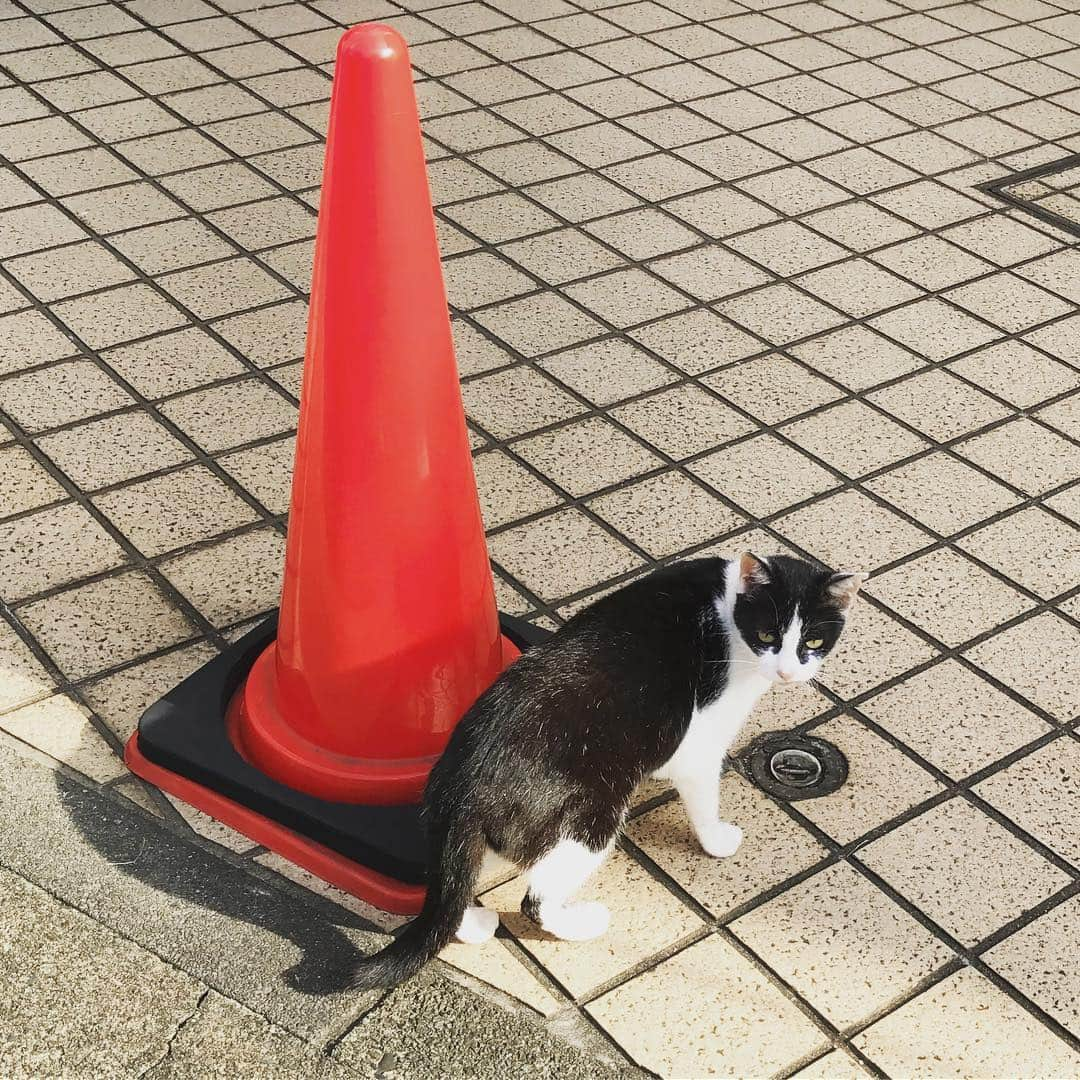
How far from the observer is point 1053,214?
15.8ft

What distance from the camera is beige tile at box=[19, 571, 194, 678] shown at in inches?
120

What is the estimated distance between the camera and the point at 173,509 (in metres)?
3.45

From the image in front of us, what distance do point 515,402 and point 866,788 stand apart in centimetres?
150

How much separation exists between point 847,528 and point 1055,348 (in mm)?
1113

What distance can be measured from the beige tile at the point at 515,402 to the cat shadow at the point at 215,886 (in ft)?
4.74

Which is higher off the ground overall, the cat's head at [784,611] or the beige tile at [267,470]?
the cat's head at [784,611]

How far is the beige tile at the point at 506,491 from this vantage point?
3494 mm

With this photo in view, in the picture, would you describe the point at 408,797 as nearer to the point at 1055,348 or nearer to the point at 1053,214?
the point at 1055,348

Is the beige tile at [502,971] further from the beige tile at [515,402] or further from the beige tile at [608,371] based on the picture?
the beige tile at [608,371]

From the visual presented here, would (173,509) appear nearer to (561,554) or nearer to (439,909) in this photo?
(561,554)

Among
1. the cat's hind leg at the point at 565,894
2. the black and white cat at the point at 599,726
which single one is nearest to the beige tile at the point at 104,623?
the black and white cat at the point at 599,726

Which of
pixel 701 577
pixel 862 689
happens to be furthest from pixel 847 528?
pixel 701 577

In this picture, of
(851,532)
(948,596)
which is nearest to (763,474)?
(851,532)

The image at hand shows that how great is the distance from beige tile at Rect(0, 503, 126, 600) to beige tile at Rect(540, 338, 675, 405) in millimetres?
1273
